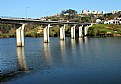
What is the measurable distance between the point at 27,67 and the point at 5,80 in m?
12.0

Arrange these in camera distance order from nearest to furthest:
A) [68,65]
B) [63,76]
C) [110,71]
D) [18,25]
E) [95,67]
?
[63,76] → [110,71] → [95,67] → [68,65] → [18,25]

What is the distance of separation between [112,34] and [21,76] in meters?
159

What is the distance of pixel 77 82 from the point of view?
4016 cm

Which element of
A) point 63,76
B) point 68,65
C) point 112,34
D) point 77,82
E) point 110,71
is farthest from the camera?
point 112,34

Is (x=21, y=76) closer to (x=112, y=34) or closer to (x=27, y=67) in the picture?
(x=27, y=67)

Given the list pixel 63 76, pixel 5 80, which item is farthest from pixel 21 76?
pixel 63 76

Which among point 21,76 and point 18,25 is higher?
point 18,25

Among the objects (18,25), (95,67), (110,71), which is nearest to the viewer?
(110,71)

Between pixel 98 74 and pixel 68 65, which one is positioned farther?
pixel 68 65

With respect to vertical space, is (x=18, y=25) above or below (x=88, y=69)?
above

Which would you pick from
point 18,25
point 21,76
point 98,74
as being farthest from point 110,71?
point 18,25

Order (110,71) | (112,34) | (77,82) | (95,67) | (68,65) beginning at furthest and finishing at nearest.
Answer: (112,34)
(68,65)
(95,67)
(110,71)
(77,82)

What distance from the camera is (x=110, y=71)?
47.5 m

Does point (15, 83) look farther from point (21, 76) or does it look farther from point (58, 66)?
point (58, 66)
